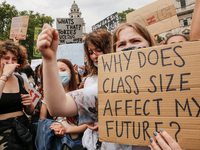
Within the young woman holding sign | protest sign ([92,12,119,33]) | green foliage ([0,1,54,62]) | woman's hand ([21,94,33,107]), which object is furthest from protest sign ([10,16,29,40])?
green foliage ([0,1,54,62])

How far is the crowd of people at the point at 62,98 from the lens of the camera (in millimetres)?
943

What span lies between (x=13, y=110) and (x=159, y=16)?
3370mm

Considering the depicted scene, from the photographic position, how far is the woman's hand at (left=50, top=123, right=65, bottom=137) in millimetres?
1746

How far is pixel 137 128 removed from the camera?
2.89 ft

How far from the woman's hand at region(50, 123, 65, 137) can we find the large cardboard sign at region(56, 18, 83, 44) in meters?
3.18

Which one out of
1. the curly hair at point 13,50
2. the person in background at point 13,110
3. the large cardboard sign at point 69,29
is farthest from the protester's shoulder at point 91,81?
the large cardboard sign at point 69,29

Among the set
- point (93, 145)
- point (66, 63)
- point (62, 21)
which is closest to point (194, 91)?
point (93, 145)

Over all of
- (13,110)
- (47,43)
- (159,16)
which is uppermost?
(159,16)

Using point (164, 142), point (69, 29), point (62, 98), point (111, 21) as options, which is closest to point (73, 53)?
point (69, 29)

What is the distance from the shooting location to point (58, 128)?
1.77m

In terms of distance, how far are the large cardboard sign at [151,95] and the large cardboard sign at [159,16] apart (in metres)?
2.65

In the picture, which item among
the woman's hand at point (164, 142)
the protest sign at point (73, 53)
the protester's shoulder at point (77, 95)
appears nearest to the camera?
the woman's hand at point (164, 142)

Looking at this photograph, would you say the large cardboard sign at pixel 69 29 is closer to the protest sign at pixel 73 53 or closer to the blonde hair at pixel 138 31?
the protest sign at pixel 73 53

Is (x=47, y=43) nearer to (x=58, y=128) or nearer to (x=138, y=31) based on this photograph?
(x=138, y=31)
